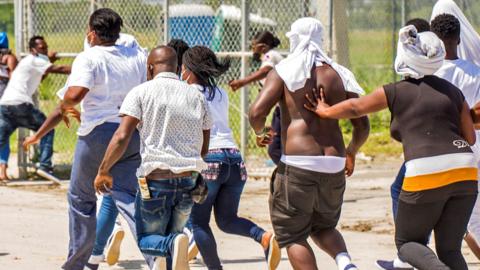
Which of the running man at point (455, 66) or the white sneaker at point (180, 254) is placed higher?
the running man at point (455, 66)

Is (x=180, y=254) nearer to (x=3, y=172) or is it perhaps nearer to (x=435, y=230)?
(x=435, y=230)

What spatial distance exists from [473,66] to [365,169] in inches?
293

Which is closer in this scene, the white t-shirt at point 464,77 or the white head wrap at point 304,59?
the white head wrap at point 304,59

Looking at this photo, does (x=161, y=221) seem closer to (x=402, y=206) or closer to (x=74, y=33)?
(x=402, y=206)

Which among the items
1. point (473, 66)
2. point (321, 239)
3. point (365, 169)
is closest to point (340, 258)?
point (321, 239)

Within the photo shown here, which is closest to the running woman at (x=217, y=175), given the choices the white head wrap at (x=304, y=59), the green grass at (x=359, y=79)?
the white head wrap at (x=304, y=59)

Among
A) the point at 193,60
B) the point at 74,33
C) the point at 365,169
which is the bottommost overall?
the point at 365,169

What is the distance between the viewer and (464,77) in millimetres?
7918

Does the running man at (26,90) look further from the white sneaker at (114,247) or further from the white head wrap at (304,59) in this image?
the white head wrap at (304,59)

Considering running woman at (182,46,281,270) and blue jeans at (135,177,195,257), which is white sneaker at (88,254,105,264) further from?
blue jeans at (135,177,195,257)

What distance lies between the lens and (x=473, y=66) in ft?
26.4

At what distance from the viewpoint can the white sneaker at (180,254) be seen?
273 inches

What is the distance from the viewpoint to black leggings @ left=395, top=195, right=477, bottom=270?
21.8 feet

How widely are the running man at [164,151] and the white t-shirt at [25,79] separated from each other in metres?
6.99
